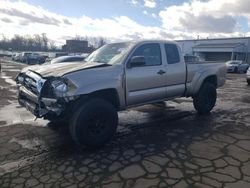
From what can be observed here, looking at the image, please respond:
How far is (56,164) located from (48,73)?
1526mm

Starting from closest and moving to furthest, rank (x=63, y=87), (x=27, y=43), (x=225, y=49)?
1. (x=63, y=87)
2. (x=225, y=49)
3. (x=27, y=43)

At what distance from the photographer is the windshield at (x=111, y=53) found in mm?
5473

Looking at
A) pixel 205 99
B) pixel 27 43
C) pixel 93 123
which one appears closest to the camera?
pixel 93 123

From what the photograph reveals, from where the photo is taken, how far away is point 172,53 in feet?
21.3

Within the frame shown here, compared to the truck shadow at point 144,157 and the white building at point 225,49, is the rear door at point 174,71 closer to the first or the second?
the truck shadow at point 144,157

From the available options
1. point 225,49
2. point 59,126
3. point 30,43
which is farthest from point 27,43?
point 59,126

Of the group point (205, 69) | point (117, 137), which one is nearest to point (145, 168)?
point (117, 137)

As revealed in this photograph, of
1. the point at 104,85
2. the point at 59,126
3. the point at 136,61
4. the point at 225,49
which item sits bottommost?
the point at 59,126

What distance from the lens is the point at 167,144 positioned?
5117mm

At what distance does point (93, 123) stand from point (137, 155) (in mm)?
934

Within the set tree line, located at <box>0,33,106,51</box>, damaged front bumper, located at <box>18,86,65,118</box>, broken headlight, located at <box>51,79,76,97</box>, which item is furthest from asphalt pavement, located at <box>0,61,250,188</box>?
tree line, located at <box>0,33,106,51</box>

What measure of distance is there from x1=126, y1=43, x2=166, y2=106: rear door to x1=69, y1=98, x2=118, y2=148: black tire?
65cm

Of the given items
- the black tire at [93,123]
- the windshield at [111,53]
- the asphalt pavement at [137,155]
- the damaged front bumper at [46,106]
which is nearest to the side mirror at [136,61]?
the windshield at [111,53]

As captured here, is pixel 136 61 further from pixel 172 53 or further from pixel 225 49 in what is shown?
pixel 225 49
